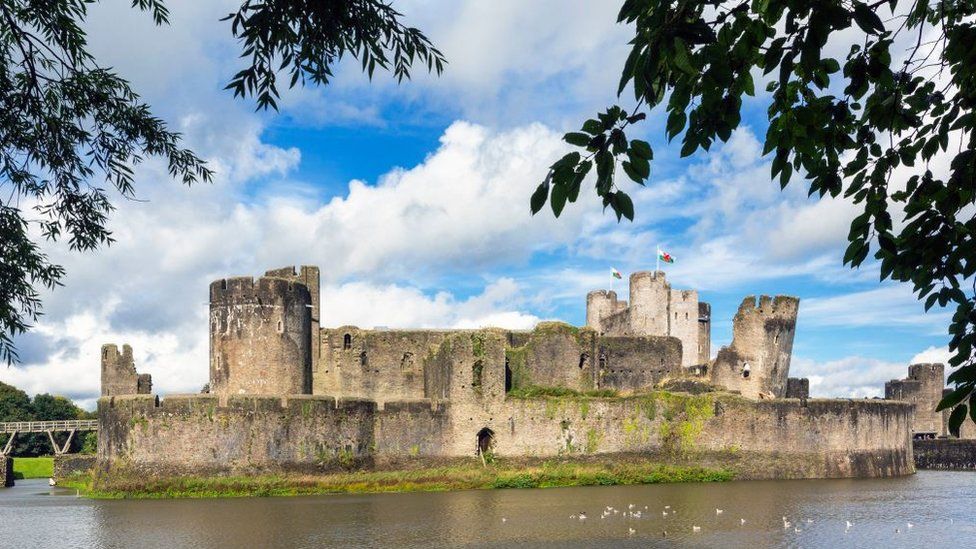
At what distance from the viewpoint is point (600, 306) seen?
54.7m

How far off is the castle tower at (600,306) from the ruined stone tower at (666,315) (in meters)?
2.51

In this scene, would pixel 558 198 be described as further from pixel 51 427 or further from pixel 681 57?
pixel 51 427

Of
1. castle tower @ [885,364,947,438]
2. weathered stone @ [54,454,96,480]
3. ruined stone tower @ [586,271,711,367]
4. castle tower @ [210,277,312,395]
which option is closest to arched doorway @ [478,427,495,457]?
castle tower @ [210,277,312,395]

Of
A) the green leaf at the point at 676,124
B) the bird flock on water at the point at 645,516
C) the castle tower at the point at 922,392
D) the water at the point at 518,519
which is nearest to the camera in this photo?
the green leaf at the point at 676,124

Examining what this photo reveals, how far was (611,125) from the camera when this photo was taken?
4.95 m

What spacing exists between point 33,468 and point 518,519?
4486cm

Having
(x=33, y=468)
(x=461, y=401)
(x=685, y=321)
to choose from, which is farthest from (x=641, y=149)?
(x=33, y=468)

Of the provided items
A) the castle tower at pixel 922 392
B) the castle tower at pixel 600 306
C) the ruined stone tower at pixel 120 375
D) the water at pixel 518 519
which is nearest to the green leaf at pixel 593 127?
the water at pixel 518 519

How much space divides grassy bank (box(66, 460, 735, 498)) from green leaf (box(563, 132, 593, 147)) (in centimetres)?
2858

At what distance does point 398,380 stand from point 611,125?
37126mm

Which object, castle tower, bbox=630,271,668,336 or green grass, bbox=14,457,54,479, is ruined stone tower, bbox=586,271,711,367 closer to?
castle tower, bbox=630,271,668,336

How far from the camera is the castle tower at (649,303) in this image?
4928 centimetres

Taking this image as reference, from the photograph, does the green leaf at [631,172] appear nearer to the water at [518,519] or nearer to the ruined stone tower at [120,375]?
the water at [518,519]

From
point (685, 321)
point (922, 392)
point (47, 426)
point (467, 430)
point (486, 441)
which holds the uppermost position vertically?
point (685, 321)
